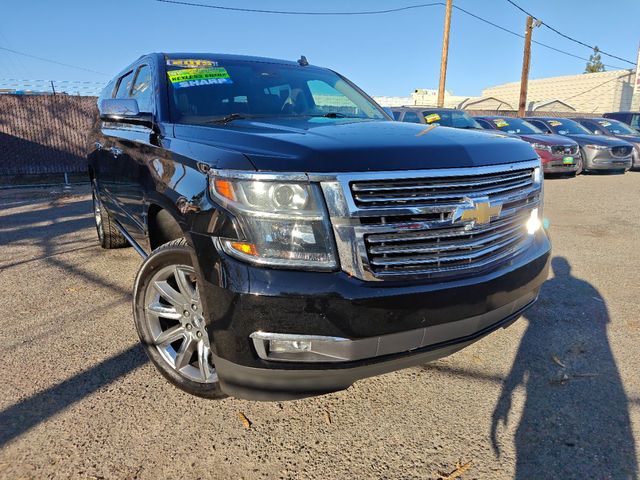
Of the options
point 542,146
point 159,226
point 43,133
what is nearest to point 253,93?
Result: point 159,226

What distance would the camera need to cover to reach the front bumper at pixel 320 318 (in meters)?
1.91

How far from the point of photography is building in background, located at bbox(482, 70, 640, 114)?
4103 cm

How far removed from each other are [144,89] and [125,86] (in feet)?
3.68

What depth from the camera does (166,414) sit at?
8.14 ft

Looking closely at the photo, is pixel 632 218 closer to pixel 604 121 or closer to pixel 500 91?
pixel 604 121

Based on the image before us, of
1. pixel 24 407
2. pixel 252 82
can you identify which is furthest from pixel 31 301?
pixel 252 82

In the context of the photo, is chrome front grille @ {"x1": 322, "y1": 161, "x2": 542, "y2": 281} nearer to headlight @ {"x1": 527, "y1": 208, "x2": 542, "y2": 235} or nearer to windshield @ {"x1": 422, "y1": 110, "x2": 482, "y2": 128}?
headlight @ {"x1": 527, "y1": 208, "x2": 542, "y2": 235}

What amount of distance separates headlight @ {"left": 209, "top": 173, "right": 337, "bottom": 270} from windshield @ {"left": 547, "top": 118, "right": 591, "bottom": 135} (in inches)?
591

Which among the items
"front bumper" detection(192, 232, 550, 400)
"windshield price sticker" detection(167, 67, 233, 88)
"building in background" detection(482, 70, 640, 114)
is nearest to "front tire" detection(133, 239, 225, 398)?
"front bumper" detection(192, 232, 550, 400)

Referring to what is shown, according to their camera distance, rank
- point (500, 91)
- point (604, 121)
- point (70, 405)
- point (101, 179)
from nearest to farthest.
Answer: point (70, 405) → point (101, 179) → point (604, 121) → point (500, 91)

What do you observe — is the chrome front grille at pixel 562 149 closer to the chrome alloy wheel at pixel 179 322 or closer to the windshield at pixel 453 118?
the windshield at pixel 453 118

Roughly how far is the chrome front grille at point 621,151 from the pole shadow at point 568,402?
451 inches

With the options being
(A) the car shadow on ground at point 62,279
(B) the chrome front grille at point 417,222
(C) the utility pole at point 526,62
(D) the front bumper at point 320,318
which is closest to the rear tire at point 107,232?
→ (A) the car shadow on ground at point 62,279

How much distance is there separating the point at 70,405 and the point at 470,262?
2.14m
